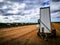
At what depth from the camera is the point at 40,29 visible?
2.85m

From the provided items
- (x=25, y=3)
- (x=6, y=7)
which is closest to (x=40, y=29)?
(x=25, y=3)

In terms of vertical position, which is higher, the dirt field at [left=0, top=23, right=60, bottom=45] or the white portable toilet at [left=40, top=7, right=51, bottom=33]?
the white portable toilet at [left=40, top=7, right=51, bottom=33]

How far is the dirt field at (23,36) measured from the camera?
279cm

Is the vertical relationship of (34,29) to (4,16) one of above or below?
below

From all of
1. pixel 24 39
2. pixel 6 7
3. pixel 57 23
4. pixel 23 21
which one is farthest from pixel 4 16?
pixel 57 23

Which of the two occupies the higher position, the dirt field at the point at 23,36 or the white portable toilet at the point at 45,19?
the white portable toilet at the point at 45,19

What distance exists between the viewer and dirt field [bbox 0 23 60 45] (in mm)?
2787

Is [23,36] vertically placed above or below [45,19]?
below

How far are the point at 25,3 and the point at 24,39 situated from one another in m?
0.62

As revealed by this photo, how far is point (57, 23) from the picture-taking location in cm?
279

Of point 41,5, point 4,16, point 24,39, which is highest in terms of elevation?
point 41,5

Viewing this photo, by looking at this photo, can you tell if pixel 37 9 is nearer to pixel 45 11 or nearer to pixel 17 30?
pixel 45 11

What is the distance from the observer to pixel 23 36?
2865 mm

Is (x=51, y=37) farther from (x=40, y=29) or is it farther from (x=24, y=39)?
(x=24, y=39)
